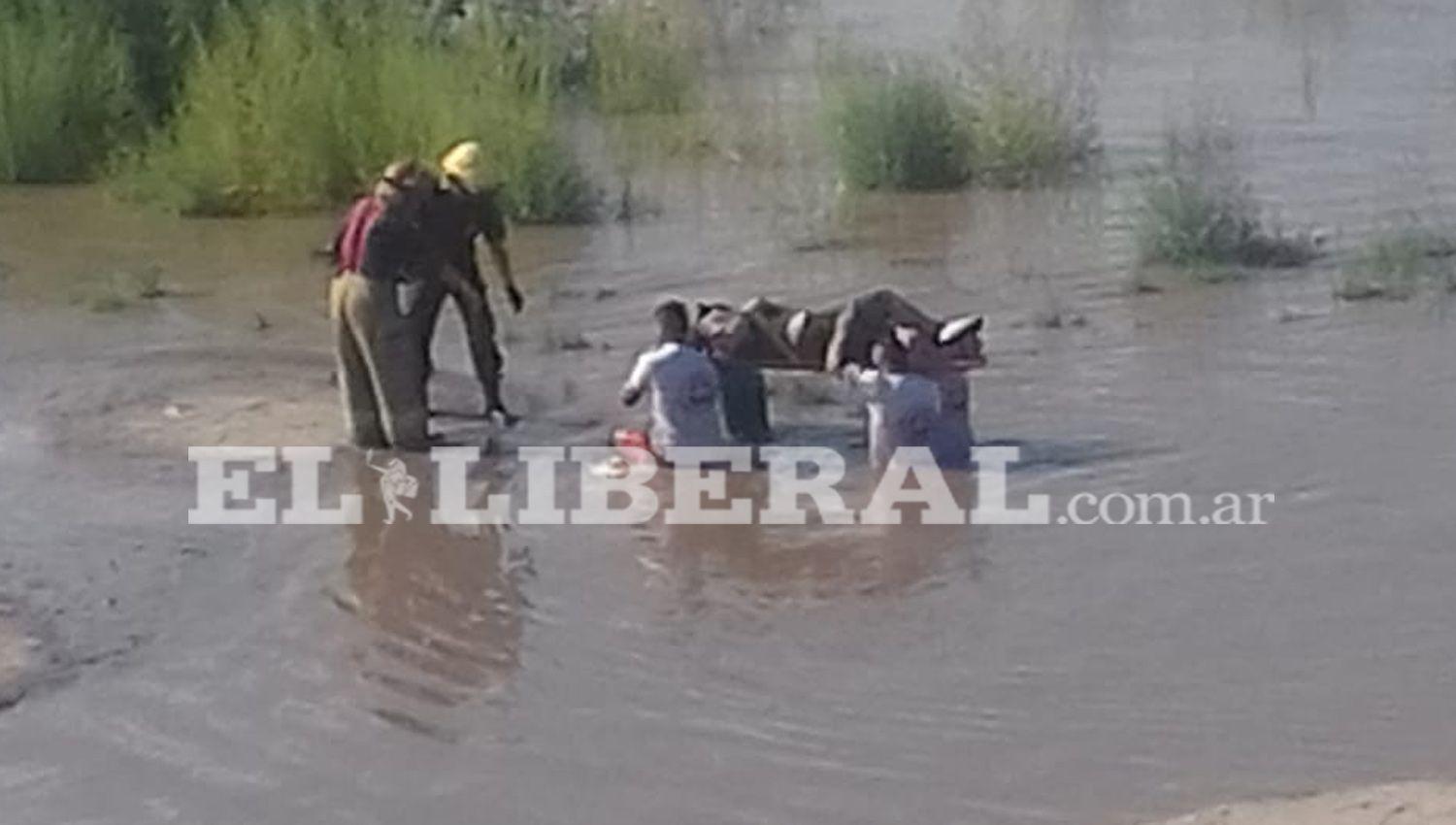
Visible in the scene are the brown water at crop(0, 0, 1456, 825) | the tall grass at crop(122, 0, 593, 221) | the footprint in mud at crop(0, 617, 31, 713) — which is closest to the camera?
the brown water at crop(0, 0, 1456, 825)

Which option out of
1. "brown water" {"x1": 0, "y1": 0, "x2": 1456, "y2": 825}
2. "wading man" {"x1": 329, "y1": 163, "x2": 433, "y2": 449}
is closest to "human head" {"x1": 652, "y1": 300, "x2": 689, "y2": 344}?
"brown water" {"x1": 0, "y1": 0, "x2": 1456, "y2": 825}

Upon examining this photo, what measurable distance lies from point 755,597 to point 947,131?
912 cm

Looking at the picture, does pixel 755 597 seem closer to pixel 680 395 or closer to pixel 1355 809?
pixel 680 395

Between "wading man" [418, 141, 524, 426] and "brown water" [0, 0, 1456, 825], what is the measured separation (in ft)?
1.47

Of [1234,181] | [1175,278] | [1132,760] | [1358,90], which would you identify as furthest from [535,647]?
[1358,90]

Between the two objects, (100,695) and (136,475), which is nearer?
(100,695)

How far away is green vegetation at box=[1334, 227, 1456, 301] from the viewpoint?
1562cm

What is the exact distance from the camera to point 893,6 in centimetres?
2902

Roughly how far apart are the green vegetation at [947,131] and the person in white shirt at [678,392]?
7.07m

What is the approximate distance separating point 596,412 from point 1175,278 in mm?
4086

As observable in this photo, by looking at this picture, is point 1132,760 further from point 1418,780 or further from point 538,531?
point 538,531

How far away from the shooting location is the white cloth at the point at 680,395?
12.1 m

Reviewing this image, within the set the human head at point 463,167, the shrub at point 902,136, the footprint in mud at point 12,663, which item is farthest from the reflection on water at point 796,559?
the shrub at point 902,136

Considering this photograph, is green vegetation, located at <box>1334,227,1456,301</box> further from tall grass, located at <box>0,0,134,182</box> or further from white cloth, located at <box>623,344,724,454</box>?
tall grass, located at <box>0,0,134,182</box>
